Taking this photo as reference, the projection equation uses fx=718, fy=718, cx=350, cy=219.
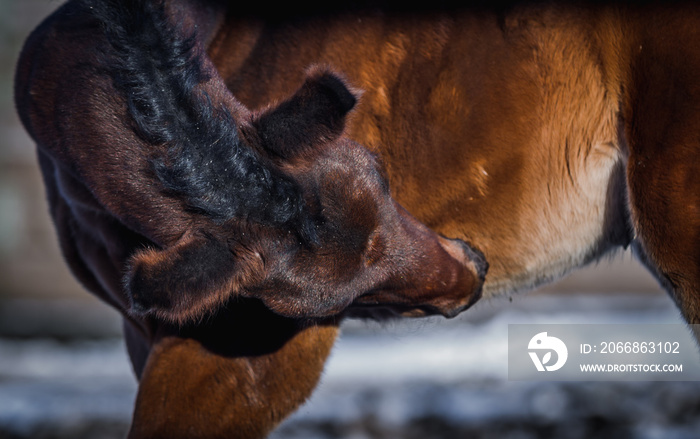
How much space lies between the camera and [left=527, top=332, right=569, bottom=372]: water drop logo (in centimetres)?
255

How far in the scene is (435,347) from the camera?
5.00 m

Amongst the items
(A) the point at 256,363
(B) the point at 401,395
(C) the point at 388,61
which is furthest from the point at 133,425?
(B) the point at 401,395

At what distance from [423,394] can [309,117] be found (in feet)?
10.3

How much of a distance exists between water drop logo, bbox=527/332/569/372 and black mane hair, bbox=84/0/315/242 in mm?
1332

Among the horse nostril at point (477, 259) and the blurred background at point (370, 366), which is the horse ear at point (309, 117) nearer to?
the horse nostril at point (477, 259)

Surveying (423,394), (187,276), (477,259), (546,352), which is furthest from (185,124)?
(423,394)

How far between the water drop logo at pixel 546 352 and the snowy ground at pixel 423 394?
86 cm

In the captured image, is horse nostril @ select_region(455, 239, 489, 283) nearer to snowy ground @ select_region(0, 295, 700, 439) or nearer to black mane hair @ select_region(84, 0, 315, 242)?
black mane hair @ select_region(84, 0, 315, 242)

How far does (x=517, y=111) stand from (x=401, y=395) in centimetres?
273

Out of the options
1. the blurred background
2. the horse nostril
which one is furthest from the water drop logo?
the horse nostril

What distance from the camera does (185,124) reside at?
1434mm

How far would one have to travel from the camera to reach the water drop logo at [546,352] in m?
2.55

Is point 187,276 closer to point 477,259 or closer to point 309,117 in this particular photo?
point 309,117

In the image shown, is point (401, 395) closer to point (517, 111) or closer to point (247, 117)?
point (517, 111)
